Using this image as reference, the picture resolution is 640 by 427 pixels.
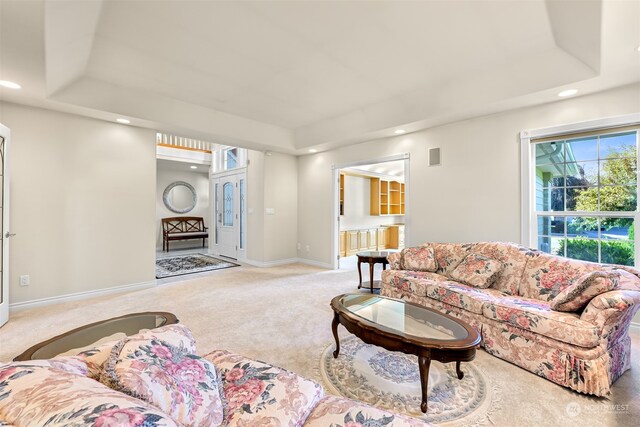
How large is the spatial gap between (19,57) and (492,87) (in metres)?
4.51

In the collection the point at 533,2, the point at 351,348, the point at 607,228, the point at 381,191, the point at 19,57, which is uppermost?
the point at 533,2

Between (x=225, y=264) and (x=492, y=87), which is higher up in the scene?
(x=492, y=87)

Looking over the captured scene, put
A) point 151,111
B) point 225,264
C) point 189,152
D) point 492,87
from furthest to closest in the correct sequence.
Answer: point 189,152, point 225,264, point 151,111, point 492,87

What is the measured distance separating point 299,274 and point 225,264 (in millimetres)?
1875

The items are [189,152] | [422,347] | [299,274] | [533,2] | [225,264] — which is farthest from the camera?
[189,152]

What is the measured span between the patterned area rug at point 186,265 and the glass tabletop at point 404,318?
155 inches

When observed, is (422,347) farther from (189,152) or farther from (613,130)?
(189,152)

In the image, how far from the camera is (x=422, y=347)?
5.36 ft

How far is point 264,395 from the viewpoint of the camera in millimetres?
1068

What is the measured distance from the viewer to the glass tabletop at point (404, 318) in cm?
182

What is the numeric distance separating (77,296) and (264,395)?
398 cm

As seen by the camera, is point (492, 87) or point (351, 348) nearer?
point (351, 348)

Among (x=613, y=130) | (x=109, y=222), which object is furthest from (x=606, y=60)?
(x=109, y=222)

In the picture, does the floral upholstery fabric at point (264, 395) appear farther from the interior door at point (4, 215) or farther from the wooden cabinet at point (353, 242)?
the wooden cabinet at point (353, 242)
